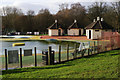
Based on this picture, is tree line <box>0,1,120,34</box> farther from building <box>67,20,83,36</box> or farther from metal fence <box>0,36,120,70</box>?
metal fence <box>0,36,120,70</box>

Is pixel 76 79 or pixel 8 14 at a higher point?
pixel 8 14

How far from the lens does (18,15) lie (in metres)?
46.3

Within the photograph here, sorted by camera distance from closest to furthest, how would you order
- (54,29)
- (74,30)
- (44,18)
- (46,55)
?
(46,55)
(54,29)
(74,30)
(44,18)

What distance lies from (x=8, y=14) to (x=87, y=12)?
999 inches

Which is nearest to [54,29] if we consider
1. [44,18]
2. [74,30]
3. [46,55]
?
[74,30]

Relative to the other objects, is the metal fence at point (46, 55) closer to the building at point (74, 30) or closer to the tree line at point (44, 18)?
the building at point (74, 30)

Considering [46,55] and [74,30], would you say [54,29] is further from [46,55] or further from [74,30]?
[46,55]

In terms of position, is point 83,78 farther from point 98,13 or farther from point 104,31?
point 98,13

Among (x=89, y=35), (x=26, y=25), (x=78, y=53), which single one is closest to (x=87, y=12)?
(x=26, y=25)

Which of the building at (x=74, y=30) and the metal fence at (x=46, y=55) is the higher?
the building at (x=74, y=30)

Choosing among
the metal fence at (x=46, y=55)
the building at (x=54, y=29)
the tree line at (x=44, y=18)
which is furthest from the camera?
the tree line at (x=44, y=18)

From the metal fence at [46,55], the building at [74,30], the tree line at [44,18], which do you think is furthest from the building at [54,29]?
the metal fence at [46,55]

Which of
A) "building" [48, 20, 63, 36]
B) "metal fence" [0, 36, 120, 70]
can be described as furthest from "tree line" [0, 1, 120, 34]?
"metal fence" [0, 36, 120, 70]

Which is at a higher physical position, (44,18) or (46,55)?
(44,18)
